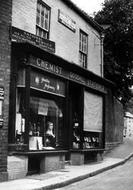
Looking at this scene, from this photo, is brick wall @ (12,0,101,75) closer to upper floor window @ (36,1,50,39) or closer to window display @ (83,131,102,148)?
upper floor window @ (36,1,50,39)

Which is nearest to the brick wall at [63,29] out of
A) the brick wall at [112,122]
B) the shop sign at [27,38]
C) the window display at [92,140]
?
the shop sign at [27,38]

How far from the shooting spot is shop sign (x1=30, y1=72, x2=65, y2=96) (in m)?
13.2

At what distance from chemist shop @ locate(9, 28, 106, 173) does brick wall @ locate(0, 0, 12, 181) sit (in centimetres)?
54

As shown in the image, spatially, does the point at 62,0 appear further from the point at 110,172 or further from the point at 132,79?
the point at 132,79

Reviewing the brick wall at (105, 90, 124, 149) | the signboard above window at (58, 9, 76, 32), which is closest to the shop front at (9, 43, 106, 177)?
the signboard above window at (58, 9, 76, 32)

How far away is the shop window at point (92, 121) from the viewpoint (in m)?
17.8

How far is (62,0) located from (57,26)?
121 cm

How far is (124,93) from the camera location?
27516 mm

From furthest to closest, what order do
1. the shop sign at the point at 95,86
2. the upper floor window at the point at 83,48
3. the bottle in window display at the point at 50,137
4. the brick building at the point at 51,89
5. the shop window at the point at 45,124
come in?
the upper floor window at the point at 83,48, the shop sign at the point at 95,86, the bottle in window display at the point at 50,137, the shop window at the point at 45,124, the brick building at the point at 51,89

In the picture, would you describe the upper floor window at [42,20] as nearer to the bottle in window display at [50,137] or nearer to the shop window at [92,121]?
the bottle in window display at [50,137]

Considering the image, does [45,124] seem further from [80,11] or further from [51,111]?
[80,11]

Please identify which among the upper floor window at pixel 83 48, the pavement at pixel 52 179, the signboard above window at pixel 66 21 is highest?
the signboard above window at pixel 66 21

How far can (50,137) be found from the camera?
14.7 m

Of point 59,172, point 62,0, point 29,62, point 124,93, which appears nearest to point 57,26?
point 62,0
